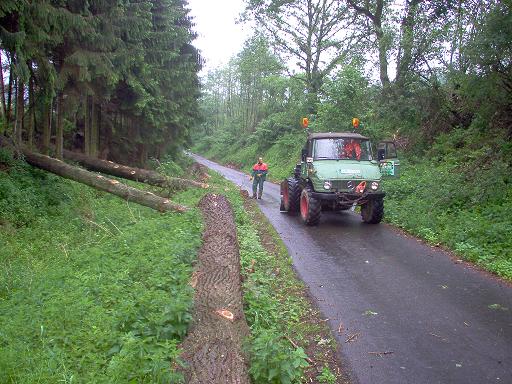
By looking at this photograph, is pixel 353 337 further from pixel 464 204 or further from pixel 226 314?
pixel 464 204

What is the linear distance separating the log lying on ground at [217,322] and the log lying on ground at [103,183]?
3.78 metres

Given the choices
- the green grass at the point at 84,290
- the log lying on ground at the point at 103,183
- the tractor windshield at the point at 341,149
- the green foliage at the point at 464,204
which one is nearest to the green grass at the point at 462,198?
the green foliage at the point at 464,204

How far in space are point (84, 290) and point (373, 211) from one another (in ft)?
25.3

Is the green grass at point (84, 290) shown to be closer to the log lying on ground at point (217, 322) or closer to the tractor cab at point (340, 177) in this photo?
the log lying on ground at point (217, 322)

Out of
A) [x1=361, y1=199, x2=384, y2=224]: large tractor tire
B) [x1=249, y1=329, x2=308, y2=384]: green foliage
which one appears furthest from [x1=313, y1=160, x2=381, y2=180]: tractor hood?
[x1=249, y1=329, x2=308, y2=384]: green foliage

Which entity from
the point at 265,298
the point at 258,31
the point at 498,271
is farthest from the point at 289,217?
the point at 258,31

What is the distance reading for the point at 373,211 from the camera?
11219mm

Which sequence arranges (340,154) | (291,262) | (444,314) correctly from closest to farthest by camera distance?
(444,314) → (291,262) → (340,154)

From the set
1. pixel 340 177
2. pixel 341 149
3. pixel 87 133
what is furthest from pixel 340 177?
pixel 87 133

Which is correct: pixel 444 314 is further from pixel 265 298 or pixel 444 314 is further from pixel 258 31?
pixel 258 31

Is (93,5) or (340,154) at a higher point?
(93,5)

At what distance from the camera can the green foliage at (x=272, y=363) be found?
12.1ft

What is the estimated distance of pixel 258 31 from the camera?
31109 mm

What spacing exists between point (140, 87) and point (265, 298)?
10.6 m
